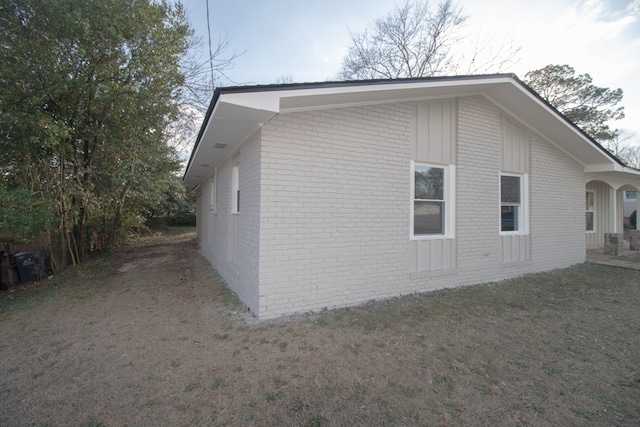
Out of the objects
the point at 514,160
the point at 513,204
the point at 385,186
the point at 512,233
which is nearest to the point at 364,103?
the point at 385,186

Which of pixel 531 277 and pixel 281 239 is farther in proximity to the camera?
pixel 531 277

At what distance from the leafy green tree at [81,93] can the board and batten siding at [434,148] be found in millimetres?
6175

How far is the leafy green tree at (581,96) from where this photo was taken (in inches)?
746

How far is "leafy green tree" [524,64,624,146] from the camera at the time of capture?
18.9 m

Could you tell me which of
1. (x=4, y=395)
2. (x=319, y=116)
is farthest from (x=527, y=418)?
(x=4, y=395)

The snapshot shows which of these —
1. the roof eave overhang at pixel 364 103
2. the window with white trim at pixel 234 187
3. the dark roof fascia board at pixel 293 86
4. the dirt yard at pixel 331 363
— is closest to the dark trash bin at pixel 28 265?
the dirt yard at pixel 331 363

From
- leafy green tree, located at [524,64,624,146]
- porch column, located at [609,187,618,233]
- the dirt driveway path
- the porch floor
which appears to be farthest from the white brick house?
leafy green tree, located at [524,64,624,146]

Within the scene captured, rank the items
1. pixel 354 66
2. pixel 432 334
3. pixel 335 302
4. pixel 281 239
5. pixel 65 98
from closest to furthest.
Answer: pixel 432 334 < pixel 281 239 < pixel 335 302 < pixel 65 98 < pixel 354 66

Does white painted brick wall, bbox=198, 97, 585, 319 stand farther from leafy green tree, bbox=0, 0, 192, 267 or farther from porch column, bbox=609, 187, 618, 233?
porch column, bbox=609, 187, 618, 233

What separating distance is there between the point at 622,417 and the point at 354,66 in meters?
18.9

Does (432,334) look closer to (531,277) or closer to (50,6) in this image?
(531,277)

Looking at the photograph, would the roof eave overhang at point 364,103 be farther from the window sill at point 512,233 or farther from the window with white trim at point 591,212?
the window with white trim at point 591,212

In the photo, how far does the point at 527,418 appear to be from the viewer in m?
2.46

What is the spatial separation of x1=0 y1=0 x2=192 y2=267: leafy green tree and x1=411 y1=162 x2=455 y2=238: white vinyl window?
6.61m
